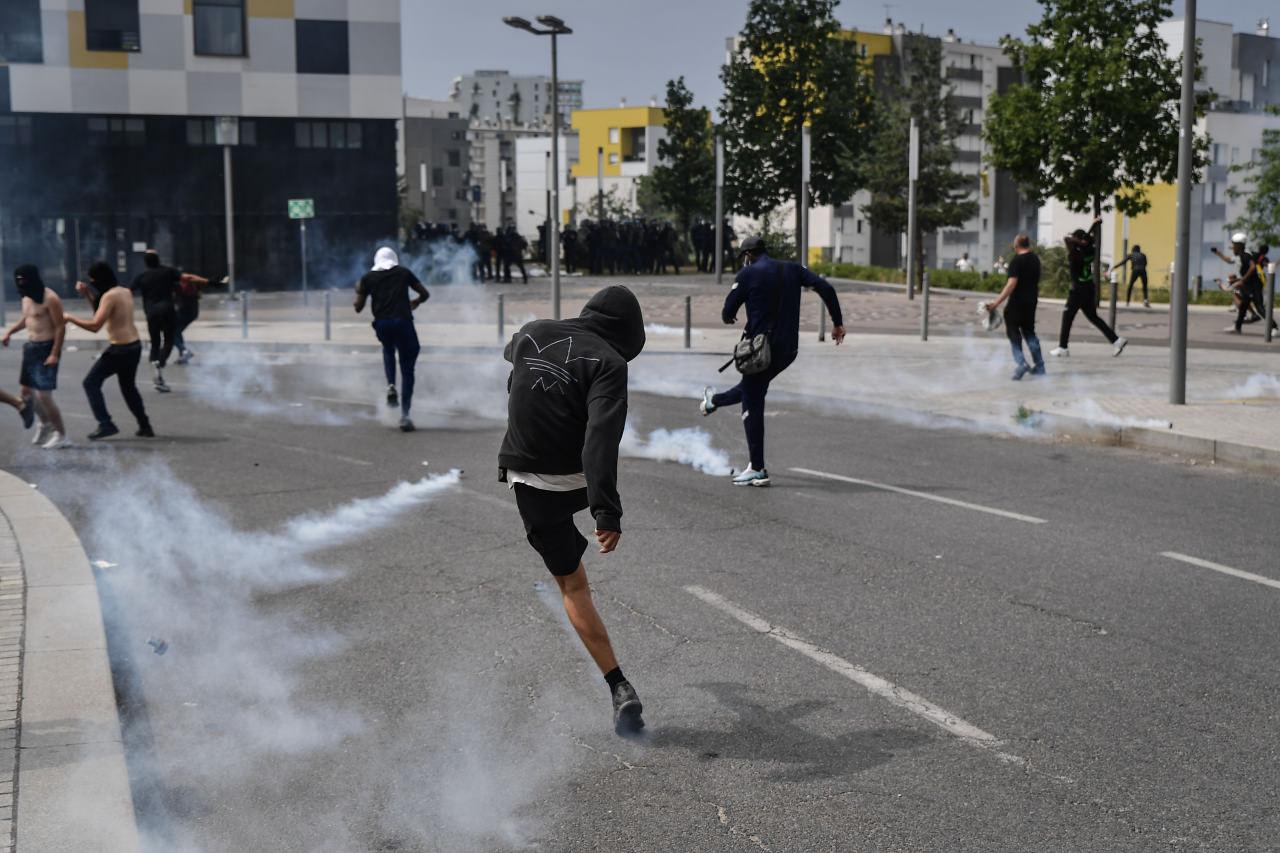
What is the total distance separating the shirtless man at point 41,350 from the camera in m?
12.6

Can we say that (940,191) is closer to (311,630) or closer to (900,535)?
(900,535)

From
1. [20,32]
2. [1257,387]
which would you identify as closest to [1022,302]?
[1257,387]

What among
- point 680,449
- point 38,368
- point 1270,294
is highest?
point 1270,294

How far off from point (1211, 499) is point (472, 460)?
231 inches

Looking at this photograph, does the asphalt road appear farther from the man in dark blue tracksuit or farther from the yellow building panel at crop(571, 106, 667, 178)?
the yellow building panel at crop(571, 106, 667, 178)

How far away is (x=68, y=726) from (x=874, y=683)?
10.4 ft

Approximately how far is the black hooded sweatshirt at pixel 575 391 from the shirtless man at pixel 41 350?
8.59 metres

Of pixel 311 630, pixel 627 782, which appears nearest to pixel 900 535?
pixel 311 630

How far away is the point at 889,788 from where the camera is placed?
480 cm

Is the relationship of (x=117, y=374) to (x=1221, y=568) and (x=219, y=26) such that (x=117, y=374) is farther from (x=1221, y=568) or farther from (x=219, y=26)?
(x=219, y=26)

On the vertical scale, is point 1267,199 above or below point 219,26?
below

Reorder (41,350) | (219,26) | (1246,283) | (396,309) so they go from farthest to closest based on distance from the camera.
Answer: (219,26), (1246,283), (396,309), (41,350)

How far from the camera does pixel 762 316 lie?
10.7 meters

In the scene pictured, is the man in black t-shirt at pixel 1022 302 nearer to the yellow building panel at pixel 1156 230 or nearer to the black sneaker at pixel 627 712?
the black sneaker at pixel 627 712
